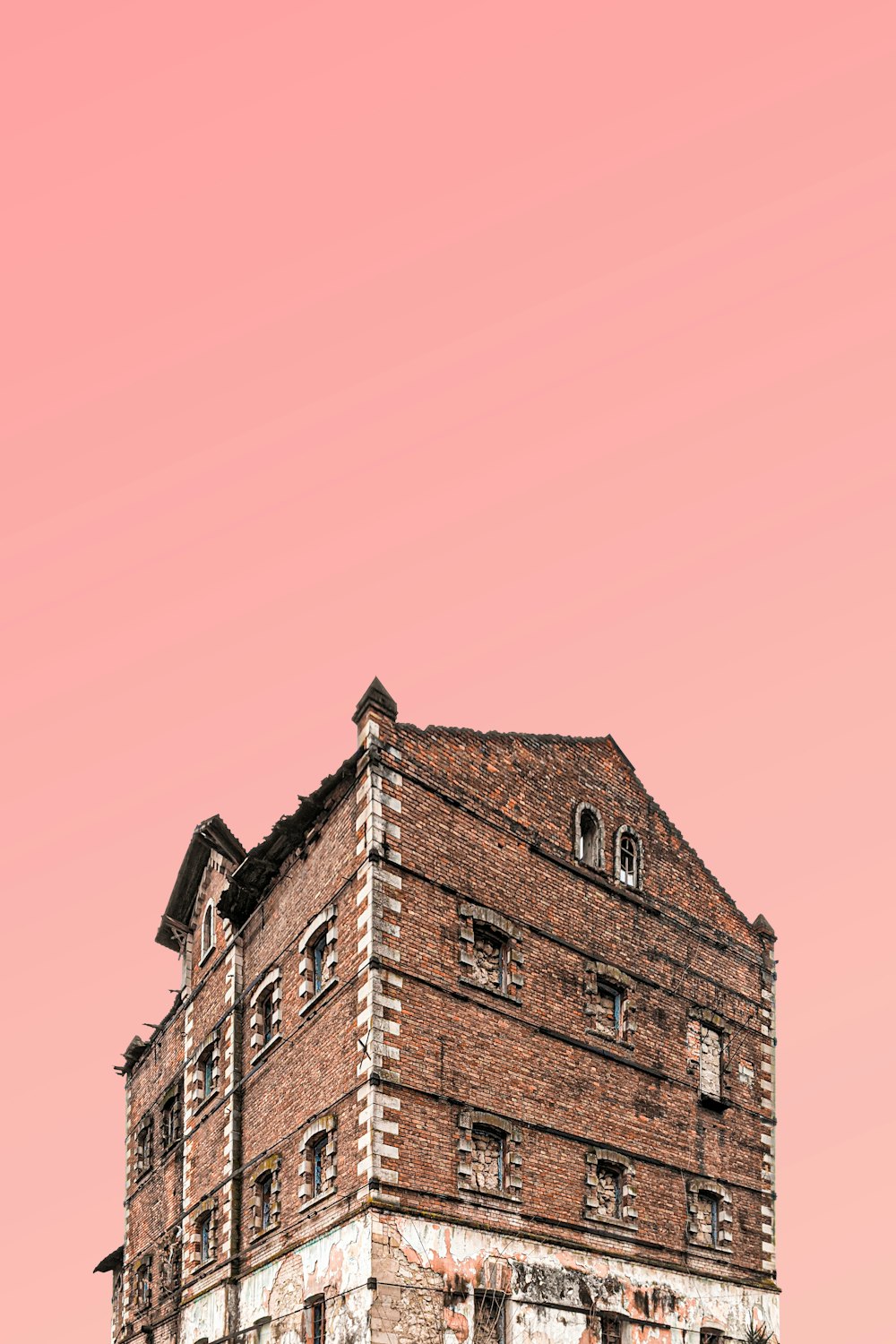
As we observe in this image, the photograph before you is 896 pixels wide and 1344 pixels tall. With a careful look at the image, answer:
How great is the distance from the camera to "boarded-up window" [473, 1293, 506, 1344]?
26828mm

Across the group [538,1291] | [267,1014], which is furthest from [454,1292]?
[267,1014]

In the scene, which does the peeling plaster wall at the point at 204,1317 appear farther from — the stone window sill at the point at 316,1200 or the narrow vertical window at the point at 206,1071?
the stone window sill at the point at 316,1200

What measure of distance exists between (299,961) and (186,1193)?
1007cm

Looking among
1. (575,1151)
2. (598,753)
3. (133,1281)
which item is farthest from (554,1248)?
(133,1281)

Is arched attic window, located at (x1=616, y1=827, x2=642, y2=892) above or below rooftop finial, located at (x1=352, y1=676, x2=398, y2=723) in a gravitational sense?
below

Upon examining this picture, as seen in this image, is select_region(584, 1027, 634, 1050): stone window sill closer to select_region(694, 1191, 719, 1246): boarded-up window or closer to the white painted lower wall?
select_region(694, 1191, 719, 1246): boarded-up window

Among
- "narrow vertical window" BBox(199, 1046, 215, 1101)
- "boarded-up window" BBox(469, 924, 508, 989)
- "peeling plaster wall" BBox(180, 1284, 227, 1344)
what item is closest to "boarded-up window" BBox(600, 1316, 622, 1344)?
"boarded-up window" BBox(469, 924, 508, 989)

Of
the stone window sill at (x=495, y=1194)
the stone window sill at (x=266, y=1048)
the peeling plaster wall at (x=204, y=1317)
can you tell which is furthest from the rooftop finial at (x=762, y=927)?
the peeling plaster wall at (x=204, y=1317)

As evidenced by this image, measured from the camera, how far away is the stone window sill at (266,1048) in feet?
106

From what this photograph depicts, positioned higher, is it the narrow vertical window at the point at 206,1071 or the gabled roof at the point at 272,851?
the gabled roof at the point at 272,851

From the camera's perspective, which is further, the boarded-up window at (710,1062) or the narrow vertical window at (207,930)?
the narrow vertical window at (207,930)

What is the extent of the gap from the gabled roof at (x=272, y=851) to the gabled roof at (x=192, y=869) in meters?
1.38

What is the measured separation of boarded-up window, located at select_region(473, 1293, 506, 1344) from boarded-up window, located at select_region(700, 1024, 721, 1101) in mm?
9352

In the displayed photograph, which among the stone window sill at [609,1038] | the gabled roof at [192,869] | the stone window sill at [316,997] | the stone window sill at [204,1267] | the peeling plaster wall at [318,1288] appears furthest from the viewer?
the gabled roof at [192,869]
